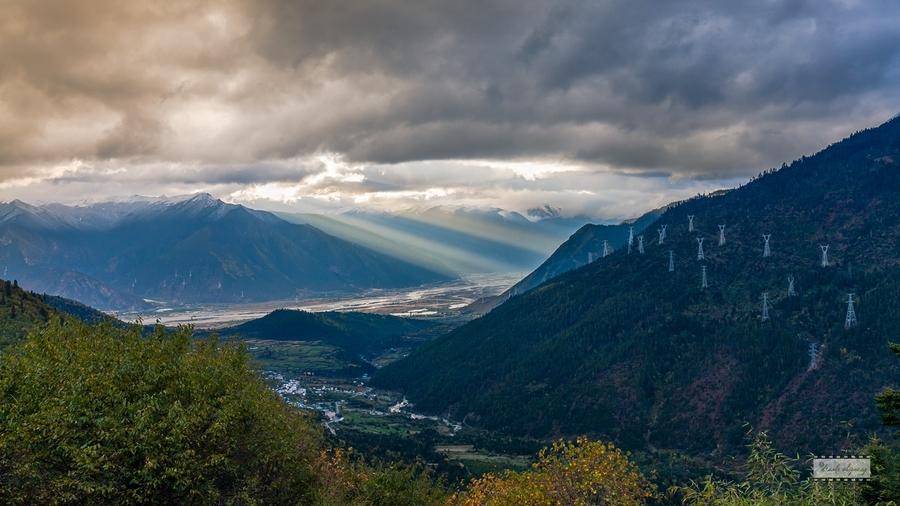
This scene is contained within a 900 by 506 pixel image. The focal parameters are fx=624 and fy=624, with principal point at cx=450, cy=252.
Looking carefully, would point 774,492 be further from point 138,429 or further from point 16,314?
point 16,314

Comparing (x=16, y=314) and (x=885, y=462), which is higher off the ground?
(x=16, y=314)

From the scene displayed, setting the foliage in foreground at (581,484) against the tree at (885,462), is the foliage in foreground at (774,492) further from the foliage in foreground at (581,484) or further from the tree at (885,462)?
the foliage in foreground at (581,484)

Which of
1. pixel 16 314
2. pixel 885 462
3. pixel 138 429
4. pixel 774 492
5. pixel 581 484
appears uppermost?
pixel 16 314

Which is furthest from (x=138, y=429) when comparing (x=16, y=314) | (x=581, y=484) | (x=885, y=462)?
(x=16, y=314)

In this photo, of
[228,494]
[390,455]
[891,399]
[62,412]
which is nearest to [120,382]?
[62,412]

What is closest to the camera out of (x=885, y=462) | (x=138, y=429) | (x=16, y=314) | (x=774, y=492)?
(x=774, y=492)

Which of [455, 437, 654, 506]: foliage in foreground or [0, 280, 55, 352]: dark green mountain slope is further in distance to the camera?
[0, 280, 55, 352]: dark green mountain slope

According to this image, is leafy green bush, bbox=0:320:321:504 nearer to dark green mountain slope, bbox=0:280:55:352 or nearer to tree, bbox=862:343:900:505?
tree, bbox=862:343:900:505

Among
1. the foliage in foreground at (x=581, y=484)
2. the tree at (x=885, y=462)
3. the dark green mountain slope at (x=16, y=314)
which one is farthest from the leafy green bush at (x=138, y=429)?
the dark green mountain slope at (x=16, y=314)

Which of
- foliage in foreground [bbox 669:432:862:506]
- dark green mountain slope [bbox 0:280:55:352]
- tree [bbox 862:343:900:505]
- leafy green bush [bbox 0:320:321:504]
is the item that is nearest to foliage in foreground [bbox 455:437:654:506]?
foliage in foreground [bbox 669:432:862:506]
